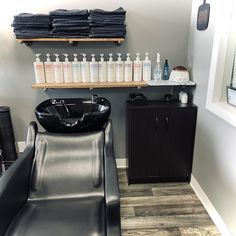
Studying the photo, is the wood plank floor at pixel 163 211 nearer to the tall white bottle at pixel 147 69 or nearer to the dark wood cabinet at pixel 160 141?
the dark wood cabinet at pixel 160 141

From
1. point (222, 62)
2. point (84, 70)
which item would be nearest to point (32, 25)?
point (84, 70)

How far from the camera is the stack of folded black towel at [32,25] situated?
6.08 ft

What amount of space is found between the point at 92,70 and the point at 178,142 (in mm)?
1081

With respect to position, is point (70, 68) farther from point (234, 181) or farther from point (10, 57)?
point (234, 181)

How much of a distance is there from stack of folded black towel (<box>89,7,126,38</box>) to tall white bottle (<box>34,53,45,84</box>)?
0.55m

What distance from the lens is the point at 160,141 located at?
85.4 inches

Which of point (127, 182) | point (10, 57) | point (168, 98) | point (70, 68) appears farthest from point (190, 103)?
point (10, 57)

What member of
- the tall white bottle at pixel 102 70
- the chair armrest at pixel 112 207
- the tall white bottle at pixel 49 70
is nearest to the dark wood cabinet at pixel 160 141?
the tall white bottle at pixel 102 70

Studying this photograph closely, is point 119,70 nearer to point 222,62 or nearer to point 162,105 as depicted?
point 162,105

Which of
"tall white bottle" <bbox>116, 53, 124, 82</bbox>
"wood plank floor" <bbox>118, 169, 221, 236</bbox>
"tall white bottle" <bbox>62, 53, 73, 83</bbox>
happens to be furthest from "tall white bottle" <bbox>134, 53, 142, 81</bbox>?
"wood plank floor" <bbox>118, 169, 221, 236</bbox>

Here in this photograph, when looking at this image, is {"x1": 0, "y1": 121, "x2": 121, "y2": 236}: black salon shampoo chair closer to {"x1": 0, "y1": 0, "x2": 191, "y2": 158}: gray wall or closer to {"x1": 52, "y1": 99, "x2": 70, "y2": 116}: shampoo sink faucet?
{"x1": 52, "y1": 99, "x2": 70, "y2": 116}: shampoo sink faucet

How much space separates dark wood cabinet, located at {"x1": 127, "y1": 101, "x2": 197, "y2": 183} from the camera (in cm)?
209

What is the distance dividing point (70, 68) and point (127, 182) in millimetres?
1296

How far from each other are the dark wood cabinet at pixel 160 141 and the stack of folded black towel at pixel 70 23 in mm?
789
